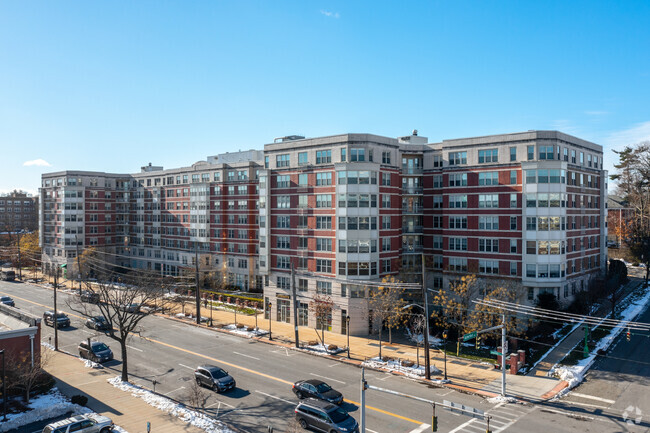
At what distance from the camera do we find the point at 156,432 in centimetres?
2708

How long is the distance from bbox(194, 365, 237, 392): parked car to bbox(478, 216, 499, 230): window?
32523 millimetres

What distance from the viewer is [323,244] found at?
53.8 meters

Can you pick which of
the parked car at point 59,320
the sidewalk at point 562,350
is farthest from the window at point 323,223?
the parked car at point 59,320

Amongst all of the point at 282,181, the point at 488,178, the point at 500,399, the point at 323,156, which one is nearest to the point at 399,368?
the point at 500,399

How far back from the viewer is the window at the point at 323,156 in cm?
5384

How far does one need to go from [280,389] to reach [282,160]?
101ft

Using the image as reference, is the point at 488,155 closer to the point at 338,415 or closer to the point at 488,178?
the point at 488,178

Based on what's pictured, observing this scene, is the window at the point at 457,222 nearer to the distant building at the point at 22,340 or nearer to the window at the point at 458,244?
the window at the point at 458,244

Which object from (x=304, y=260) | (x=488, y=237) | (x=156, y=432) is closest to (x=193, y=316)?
(x=304, y=260)

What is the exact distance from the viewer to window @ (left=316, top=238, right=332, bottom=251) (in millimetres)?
53188

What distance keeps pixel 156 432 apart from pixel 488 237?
39.4m

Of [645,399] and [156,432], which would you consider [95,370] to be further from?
[645,399]

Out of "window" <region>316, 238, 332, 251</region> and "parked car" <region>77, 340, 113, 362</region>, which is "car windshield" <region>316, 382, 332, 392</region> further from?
"window" <region>316, 238, 332, 251</region>

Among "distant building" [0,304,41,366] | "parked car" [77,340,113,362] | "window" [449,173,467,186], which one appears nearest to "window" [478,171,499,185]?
"window" [449,173,467,186]
